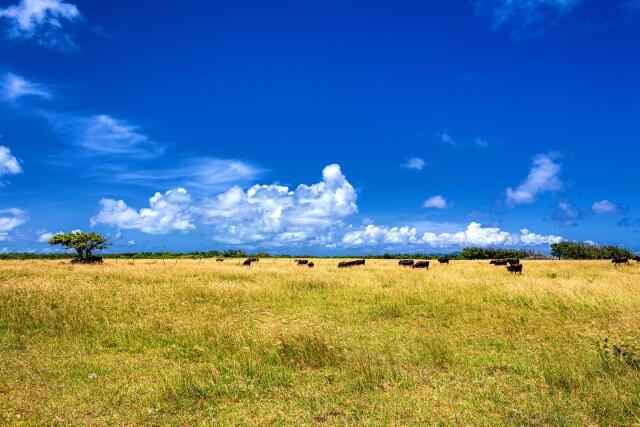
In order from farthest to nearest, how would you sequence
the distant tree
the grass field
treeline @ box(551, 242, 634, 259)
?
treeline @ box(551, 242, 634, 259), the distant tree, the grass field

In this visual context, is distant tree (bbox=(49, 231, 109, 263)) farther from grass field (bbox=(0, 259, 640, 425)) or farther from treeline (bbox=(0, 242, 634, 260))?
grass field (bbox=(0, 259, 640, 425))

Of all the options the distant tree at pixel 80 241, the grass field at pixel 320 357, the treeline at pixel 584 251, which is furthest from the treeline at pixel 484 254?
the grass field at pixel 320 357

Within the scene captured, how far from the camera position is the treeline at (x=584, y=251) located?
278 ft

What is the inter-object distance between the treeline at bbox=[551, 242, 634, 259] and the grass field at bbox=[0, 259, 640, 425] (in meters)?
79.7

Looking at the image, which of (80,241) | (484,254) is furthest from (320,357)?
(484,254)

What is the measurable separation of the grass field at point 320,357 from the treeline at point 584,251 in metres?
79.7

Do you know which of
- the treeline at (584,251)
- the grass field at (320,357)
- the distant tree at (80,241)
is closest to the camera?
the grass field at (320,357)

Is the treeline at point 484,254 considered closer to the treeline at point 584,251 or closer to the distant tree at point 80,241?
the treeline at point 584,251

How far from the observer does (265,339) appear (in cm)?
1166

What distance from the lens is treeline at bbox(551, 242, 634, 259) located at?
8481 cm

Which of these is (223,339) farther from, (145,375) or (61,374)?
(61,374)

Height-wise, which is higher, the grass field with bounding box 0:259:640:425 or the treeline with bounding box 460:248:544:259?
the treeline with bounding box 460:248:544:259

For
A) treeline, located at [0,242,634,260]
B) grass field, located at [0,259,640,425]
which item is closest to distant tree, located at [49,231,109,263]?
treeline, located at [0,242,634,260]

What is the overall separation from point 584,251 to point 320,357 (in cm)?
9972
